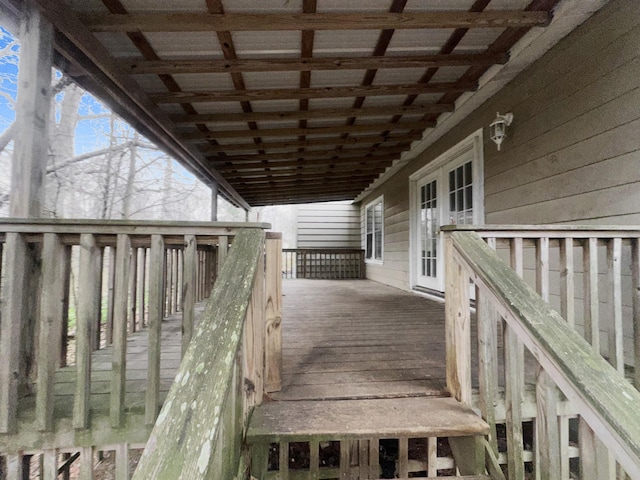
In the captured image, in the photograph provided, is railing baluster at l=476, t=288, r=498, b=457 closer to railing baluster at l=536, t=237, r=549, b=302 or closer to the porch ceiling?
railing baluster at l=536, t=237, r=549, b=302

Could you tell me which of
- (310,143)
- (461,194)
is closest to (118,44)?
(310,143)

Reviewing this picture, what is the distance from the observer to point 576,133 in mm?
2152

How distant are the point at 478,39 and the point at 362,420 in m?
2.93

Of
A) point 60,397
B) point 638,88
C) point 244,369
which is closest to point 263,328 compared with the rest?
point 244,369

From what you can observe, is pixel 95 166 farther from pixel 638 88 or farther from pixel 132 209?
pixel 638 88

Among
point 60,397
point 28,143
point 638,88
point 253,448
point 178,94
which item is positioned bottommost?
point 253,448

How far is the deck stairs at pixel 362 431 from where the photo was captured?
4.28ft

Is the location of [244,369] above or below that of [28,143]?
below

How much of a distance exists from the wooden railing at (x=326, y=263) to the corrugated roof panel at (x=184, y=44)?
21.3 ft

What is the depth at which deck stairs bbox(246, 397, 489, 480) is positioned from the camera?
1.30 metres

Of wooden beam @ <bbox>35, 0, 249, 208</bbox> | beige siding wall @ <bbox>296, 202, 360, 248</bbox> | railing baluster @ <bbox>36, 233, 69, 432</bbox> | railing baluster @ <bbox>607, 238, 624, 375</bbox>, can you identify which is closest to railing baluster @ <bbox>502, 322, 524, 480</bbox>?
railing baluster @ <bbox>607, 238, 624, 375</bbox>

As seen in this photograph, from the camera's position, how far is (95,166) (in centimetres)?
565

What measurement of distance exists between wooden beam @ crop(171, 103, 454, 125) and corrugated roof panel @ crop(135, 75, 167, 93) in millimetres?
467

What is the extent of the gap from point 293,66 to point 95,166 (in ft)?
17.3
